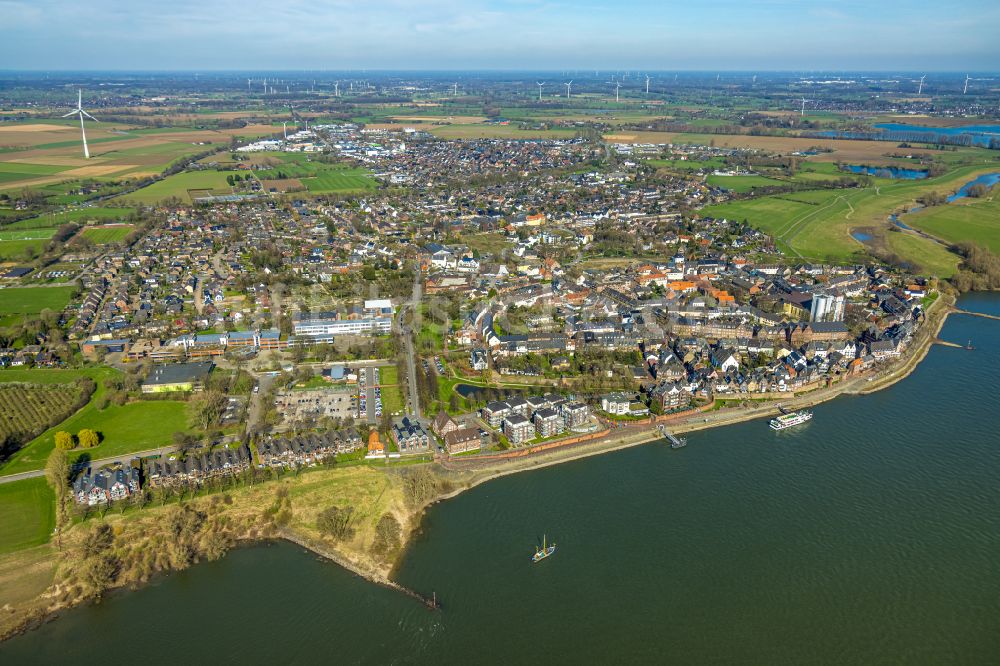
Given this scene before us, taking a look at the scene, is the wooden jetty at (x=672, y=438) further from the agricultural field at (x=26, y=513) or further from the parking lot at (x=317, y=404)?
the agricultural field at (x=26, y=513)

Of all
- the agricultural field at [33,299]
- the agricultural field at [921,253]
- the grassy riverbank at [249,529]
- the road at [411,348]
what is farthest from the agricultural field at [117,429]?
the agricultural field at [921,253]

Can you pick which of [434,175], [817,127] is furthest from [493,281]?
[817,127]

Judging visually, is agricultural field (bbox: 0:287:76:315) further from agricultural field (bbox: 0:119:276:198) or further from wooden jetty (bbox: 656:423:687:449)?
wooden jetty (bbox: 656:423:687:449)

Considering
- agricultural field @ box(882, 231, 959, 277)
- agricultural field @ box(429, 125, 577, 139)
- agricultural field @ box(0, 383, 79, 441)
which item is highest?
agricultural field @ box(429, 125, 577, 139)

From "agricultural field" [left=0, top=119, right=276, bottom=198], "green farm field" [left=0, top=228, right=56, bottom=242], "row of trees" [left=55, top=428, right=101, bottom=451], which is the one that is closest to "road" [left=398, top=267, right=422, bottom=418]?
"row of trees" [left=55, top=428, right=101, bottom=451]

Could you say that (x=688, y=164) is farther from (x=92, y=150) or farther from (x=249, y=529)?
(x=92, y=150)

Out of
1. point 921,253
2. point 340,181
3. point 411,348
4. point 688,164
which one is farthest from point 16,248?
point 688,164

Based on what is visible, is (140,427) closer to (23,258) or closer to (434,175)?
(23,258)
